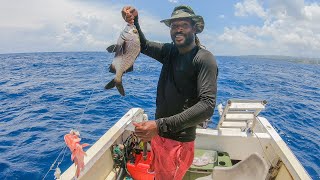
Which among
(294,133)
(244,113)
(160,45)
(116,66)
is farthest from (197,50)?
(294,133)

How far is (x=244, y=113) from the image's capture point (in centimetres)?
588

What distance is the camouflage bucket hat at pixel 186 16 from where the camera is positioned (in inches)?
119

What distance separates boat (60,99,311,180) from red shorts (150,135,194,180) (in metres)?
0.81

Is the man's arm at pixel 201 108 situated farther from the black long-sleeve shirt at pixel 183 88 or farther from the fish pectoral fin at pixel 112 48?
the fish pectoral fin at pixel 112 48

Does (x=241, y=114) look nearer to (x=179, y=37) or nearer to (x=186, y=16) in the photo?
(x=179, y=37)

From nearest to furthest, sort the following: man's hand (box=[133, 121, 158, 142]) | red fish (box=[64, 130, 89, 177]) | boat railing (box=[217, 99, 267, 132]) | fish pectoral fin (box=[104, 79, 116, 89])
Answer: man's hand (box=[133, 121, 158, 142]) → red fish (box=[64, 130, 89, 177]) → fish pectoral fin (box=[104, 79, 116, 89]) → boat railing (box=[217, 99, 267, 132])

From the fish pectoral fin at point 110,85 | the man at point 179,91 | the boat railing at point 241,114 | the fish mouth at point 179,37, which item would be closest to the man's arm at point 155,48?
the man at point 179,91

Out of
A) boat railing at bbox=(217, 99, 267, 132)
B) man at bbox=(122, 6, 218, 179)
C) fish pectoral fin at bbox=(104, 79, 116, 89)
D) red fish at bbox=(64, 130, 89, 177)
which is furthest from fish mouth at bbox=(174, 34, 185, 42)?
boat railing at bbox=(217, 99, 267, 132)

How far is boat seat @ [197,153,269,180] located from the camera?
3707mm

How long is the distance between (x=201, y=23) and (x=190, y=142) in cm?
147

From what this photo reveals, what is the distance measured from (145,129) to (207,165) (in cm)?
285

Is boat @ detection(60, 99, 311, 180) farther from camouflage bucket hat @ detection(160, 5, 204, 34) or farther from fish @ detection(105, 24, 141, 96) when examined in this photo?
camouflage bucket hat @ detection(160, 5, 204, 34)

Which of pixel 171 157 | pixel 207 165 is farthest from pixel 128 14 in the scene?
pixel 207 165

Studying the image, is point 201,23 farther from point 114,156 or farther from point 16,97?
point 16,97
